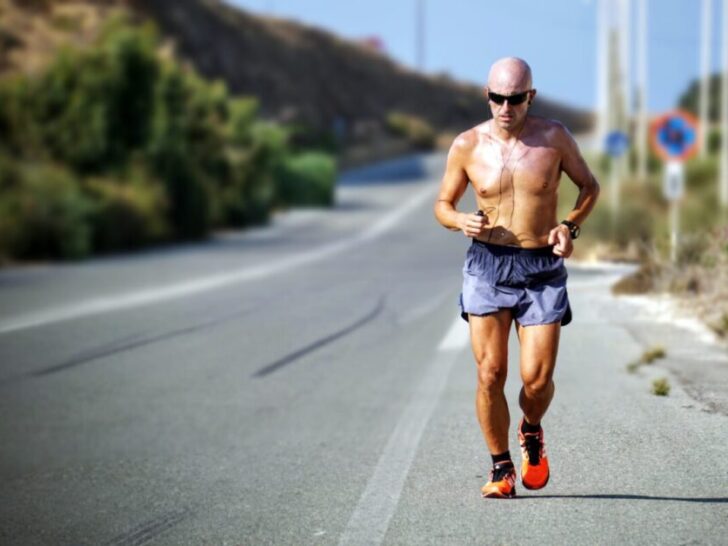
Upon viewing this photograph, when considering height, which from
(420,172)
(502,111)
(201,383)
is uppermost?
(502,111)

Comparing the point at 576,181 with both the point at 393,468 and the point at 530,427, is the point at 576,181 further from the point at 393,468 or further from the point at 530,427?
the point at 393,468

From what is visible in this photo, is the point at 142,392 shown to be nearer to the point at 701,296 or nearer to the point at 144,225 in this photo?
the point at 701,296

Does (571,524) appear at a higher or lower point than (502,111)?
lower

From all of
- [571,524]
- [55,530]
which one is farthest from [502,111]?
[55,530]

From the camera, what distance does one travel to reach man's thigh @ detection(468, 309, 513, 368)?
17.9 feet

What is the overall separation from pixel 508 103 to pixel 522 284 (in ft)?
2.33

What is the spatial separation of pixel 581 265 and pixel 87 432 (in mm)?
6179

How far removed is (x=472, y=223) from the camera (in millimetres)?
5211

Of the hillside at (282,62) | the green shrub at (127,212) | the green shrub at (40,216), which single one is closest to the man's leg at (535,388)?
the green shrub at (40,216)

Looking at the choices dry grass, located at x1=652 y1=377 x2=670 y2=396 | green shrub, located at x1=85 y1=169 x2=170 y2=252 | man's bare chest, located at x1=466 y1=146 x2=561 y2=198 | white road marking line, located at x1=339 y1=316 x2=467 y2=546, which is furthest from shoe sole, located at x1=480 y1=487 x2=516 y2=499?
green shrub, located at x1=85 y1=169 x2=170 y2=252

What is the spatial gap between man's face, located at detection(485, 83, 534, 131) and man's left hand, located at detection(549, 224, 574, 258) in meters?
0.43

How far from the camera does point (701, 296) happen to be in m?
11.0

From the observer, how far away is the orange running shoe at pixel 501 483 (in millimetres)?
5715

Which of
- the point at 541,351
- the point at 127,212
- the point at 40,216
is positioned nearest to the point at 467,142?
the point at 541,351
